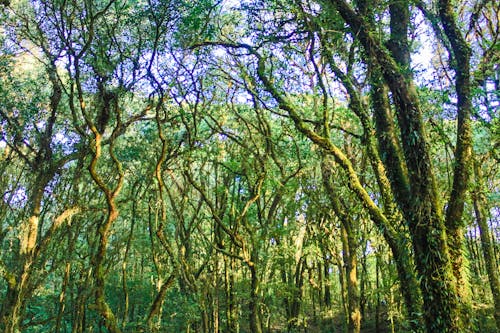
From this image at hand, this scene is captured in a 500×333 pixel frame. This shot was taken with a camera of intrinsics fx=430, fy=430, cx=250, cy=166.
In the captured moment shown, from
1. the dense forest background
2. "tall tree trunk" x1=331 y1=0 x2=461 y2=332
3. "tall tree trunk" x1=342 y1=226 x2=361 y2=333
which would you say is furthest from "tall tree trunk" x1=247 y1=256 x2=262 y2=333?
"tall tree trunk" x1=331 y1=0 x2=461 y2=332

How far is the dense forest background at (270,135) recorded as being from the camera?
475 cm

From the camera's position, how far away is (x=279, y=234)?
11.3 m

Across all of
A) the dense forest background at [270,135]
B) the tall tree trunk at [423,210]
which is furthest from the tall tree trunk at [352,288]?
the tall tree trunk at [423,210]

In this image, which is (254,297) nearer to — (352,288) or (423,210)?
(352,288)

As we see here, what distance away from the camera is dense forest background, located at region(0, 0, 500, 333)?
4.75m

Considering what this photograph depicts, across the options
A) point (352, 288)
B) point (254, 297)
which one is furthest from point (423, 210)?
point (254, 297)

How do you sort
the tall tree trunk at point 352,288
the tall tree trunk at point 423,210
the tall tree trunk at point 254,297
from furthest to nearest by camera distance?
the tall tree trunk at point 254,297 → the tall tree trunk at point 352,288 → the tall tree trunk at point 423,210

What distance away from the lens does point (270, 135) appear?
10.7 m

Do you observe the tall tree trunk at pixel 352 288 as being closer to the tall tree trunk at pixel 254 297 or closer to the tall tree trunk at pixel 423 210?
the tall tree trunk at pixel 254 297

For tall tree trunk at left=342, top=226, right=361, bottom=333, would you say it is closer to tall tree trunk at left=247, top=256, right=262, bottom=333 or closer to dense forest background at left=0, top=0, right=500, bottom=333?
dense forest background at left=0, top=0, right=500, bottom=333

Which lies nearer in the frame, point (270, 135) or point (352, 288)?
point (352, 288)

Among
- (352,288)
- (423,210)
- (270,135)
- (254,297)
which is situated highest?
(270,135)

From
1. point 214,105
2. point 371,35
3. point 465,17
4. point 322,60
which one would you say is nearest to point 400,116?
point 371,35

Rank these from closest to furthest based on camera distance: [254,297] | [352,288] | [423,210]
Result: 1. [423,210]
2. [352,288]
3. [254,297]
